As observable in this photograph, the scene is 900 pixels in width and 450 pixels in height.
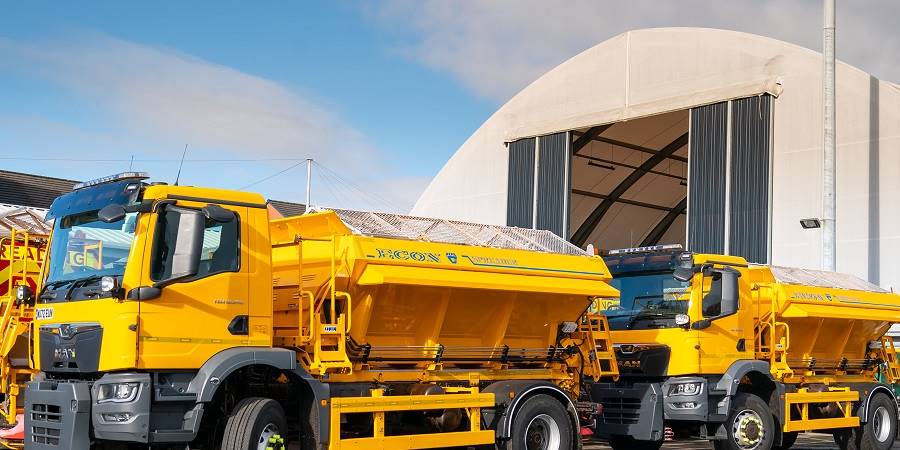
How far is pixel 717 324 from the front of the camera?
1476 centimetres

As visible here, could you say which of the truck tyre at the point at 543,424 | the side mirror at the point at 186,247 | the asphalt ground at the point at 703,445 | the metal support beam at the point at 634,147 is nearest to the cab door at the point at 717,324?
the truck tyre at the point at 543,424

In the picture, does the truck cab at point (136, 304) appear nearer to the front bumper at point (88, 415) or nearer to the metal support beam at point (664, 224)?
the front bumper at point (88, 415)

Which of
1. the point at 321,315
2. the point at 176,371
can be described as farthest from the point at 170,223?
the point at 321,315

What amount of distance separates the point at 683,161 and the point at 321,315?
31.6 metres

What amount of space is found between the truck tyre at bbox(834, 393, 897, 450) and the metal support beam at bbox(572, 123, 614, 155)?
17.2m

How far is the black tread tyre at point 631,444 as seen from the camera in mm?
15352

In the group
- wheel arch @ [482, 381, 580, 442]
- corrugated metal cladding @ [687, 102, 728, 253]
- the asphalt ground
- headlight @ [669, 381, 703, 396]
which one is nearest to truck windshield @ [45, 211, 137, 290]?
wheel arch @ [482, 381, 580, 442]

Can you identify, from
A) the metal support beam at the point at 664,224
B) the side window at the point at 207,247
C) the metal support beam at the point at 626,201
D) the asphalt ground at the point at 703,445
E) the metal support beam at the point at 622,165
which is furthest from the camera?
the metal support beam at the point at 664,224

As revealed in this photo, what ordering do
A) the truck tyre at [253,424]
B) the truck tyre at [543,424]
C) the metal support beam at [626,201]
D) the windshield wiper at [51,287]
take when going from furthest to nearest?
the metal support beam at [626,201], the truck tyre at [543,424], the windshield wiper at [51,287], the truck tyre at [253,424]

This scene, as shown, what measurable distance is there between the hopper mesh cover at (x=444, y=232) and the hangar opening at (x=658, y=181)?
47.4 feet

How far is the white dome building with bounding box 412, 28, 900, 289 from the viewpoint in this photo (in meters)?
25.7

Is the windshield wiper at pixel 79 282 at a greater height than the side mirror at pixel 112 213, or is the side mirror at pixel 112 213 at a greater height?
the side mirror at pixel 112 213

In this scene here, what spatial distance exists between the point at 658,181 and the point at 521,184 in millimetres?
9939

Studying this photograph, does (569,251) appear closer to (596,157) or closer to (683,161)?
(596,157)
